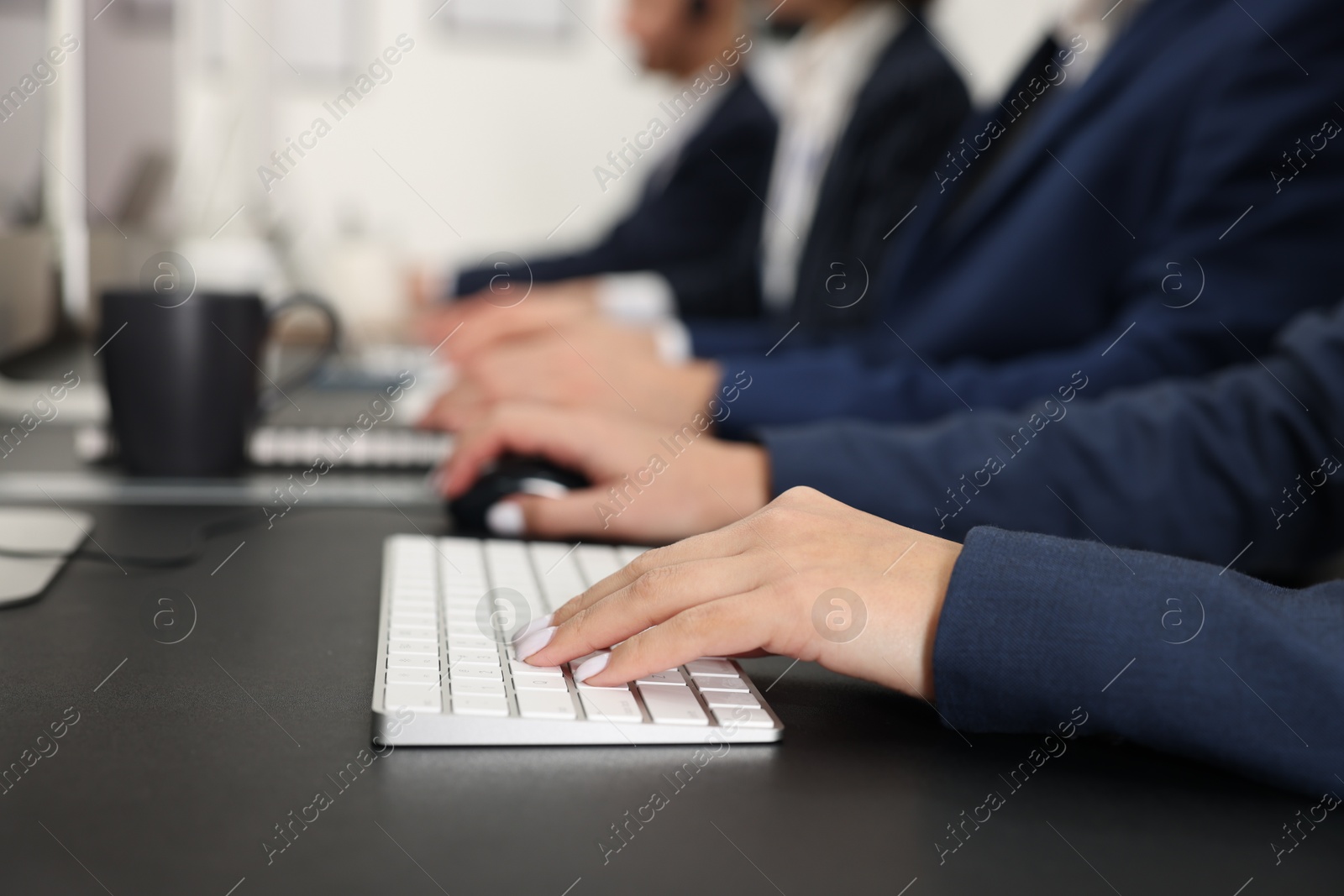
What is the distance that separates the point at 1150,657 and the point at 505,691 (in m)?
0.24

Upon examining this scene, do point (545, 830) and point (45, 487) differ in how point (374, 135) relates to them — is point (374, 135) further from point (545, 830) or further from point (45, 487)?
point (545, 830)

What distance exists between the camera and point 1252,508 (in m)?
0.64

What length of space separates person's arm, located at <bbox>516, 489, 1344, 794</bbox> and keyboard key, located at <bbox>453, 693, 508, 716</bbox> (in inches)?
1.7

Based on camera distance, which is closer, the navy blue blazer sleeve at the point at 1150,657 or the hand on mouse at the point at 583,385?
the navy blue blazer sleeve at the point at 1150,657

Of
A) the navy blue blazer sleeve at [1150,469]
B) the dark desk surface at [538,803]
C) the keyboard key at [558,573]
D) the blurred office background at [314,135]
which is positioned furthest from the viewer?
the blurred office background at [314,135]

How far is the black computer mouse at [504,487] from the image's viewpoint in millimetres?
707

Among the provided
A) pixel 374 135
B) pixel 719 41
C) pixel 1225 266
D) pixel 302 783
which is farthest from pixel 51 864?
pixel 374 135

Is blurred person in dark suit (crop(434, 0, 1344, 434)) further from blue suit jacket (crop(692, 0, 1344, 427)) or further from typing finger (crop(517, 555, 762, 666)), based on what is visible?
typing finger (crop(517, 555, 762, 666))

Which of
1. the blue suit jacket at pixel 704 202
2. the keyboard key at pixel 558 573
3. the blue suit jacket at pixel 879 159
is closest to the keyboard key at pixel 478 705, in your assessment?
the keyboard key at pixel 558 573

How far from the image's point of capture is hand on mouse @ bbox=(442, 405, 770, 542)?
696mm

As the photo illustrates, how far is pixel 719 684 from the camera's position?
16.3 inches

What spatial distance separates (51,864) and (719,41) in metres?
2.51

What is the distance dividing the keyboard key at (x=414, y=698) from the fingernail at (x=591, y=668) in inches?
2.2

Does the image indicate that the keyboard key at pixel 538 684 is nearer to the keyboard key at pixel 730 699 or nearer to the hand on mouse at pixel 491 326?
the keyboard key at pixel 730 699
